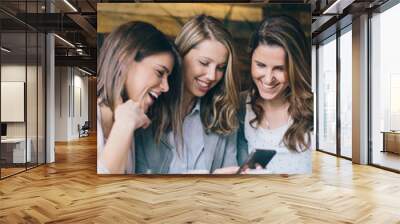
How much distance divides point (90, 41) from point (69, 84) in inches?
103

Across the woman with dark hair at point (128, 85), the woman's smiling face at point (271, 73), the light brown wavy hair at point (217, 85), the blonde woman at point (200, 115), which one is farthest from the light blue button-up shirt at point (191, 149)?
the woman's smiling face at point (271, 73)

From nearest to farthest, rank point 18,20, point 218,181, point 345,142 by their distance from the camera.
A: point 218,181 → point 18,20 → point 345,142

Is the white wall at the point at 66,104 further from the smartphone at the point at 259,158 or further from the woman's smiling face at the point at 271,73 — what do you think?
the woman's smiling face at the point at 271,73

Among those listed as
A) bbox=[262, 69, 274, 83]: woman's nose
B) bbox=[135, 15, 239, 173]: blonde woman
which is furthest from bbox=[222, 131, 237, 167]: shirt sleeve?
bbox=[262, 69, 274, 83]: woman's nose

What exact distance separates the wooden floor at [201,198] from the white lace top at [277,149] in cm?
17

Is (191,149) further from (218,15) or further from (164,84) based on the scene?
(218,15)

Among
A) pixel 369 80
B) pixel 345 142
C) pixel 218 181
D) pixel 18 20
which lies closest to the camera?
pixel 218 181

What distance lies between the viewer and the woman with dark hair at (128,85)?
21.0 feet

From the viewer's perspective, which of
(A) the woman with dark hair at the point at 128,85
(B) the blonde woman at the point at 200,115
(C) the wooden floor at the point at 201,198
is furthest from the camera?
(B) the blonde woman at the point at 200,115

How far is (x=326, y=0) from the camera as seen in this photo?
7391 millimetres

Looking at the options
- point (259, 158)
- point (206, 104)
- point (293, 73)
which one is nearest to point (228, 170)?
point (259, 158)

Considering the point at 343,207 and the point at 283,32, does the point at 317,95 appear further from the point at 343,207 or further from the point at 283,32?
the point at 343,207

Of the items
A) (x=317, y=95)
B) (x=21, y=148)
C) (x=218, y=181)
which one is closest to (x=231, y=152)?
(x=218, y=181)

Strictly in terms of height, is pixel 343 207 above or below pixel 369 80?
below
